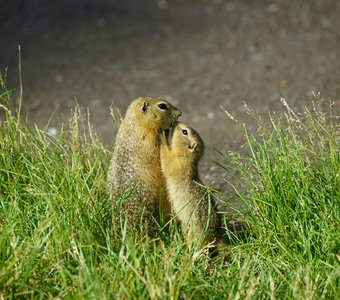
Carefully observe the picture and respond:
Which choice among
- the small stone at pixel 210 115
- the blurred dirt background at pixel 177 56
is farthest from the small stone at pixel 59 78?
the small stone at pixel 210 115

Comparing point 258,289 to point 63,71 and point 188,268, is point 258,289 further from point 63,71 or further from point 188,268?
point 63,71

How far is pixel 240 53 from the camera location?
28.0 ft

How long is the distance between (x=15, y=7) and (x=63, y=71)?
1940 millimetres

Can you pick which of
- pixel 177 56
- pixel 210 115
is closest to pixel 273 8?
pixel 177 56

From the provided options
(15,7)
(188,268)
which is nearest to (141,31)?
(15,7)

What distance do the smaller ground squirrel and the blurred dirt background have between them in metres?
1.78

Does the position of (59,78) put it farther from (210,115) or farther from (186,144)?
(186,144)

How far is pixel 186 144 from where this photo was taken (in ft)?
15.0

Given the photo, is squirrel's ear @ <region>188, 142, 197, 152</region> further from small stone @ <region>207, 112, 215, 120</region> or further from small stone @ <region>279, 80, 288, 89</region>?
small stone @ <region>279, 80, 288, 89</region>

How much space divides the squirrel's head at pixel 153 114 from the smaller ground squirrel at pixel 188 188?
136mm

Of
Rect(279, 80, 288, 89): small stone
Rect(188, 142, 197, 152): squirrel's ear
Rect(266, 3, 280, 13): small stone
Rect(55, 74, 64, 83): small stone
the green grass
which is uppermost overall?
Rect(266, 3, 280, 13): small stone

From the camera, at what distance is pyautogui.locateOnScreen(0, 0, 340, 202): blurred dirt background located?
7.55m

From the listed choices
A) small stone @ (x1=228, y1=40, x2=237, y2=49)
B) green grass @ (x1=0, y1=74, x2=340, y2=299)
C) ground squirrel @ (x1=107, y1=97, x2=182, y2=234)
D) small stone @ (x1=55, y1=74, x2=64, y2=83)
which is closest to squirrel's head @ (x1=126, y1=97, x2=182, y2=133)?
ground squirrel @ (x1=107, y1=97, x2=182, y2=234)

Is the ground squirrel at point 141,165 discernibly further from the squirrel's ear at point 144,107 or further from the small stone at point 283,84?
the small stone at point 283,84
